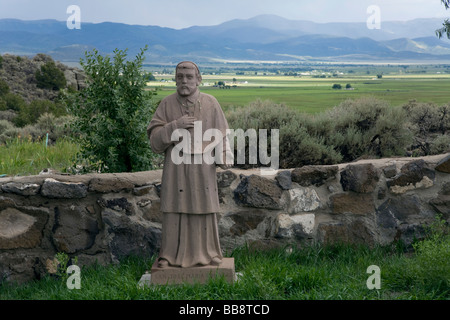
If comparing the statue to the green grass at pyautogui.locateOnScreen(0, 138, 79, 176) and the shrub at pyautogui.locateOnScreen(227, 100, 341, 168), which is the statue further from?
the shrub at pyautogui.locateOnScreen(227, 100, 341, 168)

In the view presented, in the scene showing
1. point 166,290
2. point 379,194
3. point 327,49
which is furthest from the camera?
point 327,49

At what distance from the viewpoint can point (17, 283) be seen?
16.6 feet

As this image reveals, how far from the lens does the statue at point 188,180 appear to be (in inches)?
171

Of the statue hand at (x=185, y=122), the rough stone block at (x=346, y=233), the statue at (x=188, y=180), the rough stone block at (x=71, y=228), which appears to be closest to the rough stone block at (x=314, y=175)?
the rough stone block at (x=346, y=233)

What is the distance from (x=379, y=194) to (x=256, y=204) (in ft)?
4.40

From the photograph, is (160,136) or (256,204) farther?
(256,204)

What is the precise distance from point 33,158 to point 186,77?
3.93m

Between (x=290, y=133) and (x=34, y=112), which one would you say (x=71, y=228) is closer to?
(x=290, y=133)

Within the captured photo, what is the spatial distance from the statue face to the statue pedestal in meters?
1.51

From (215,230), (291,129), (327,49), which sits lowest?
(215,230)

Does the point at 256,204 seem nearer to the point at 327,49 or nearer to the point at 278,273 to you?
the point at 278,273

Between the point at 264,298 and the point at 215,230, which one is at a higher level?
the point at 215,230
